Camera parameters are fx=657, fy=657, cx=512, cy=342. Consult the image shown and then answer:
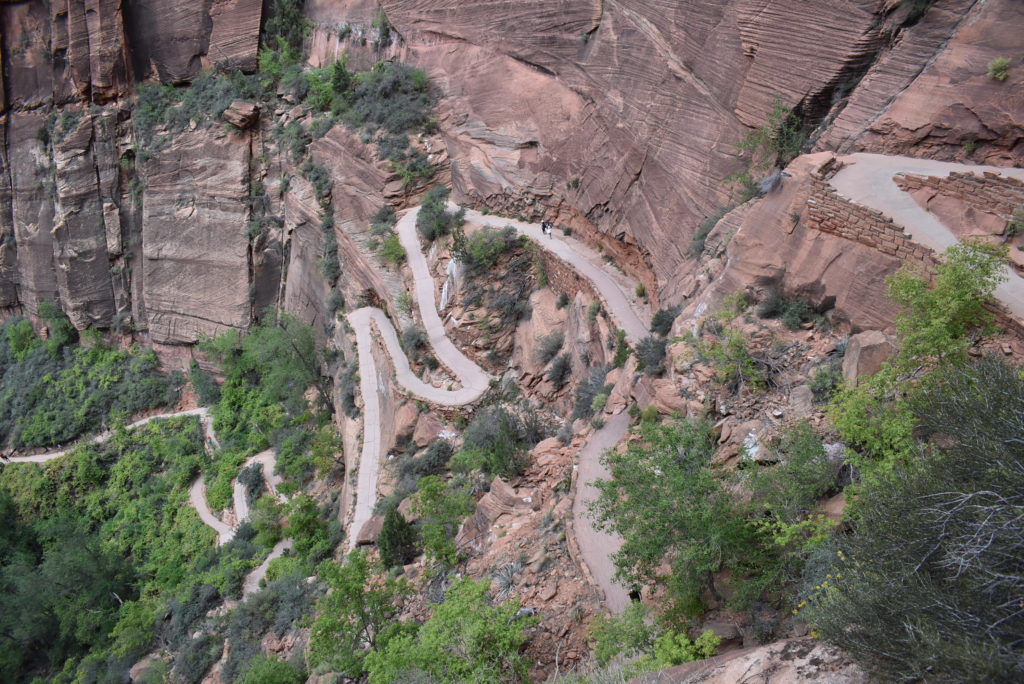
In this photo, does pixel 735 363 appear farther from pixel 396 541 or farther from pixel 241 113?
pixel 241 113

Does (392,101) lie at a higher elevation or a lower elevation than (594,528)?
higher

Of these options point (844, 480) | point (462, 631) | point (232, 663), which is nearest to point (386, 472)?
point (232, 663)

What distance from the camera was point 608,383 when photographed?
717 inches

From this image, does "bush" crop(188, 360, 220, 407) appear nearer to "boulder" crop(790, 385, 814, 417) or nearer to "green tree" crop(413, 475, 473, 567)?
"green tree" crop(413, 475, 473, 567)

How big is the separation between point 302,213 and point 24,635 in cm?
2158

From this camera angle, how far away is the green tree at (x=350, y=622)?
569 inches

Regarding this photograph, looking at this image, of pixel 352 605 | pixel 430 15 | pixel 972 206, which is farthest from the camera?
pixel 430 15

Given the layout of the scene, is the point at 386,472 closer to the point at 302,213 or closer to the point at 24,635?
the point at 302,213

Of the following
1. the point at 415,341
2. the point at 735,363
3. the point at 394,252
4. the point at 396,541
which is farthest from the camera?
the point at 394,252

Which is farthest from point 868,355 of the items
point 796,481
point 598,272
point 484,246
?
point 484,246

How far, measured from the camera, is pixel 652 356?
1547cm

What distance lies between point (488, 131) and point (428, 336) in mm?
9247

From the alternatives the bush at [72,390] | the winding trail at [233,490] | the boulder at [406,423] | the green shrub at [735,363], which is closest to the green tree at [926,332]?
the green shrub at [735,363]

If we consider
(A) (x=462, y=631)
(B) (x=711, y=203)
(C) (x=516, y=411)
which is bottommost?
(C) (x=516, y=411)
